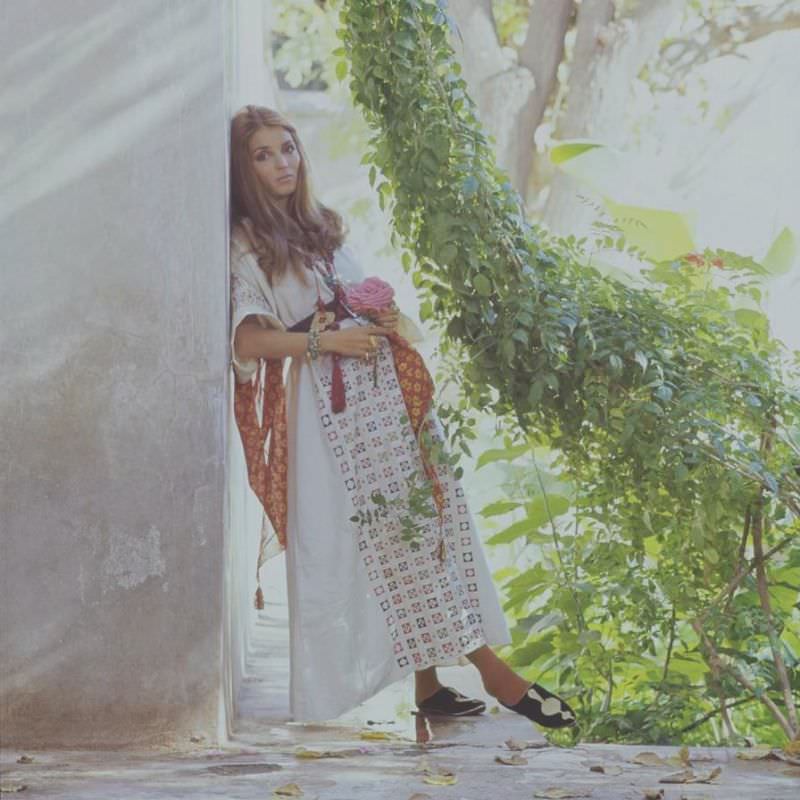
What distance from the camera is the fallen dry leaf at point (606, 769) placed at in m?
3.10

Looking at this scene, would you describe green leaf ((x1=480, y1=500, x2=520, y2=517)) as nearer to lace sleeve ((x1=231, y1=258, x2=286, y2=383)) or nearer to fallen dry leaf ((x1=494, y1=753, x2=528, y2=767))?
lace sleeve ((x1=231, y1=258, x2=286, y2=383))

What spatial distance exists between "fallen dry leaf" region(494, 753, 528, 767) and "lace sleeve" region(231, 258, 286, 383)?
1.14 metres

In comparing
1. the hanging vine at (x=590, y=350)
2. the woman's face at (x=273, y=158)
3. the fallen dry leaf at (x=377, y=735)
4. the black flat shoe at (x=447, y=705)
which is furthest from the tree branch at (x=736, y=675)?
the woman's face at (x=273, y=158)

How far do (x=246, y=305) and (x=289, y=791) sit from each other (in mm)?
1268

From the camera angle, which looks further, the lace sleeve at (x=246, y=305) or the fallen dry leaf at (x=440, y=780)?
the lace sleeve at (x=246, y=305)

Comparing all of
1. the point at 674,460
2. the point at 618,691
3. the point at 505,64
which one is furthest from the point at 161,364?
the point at 505,64

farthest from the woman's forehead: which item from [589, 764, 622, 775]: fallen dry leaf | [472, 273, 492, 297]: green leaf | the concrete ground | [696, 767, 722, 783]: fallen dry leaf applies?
[696, 767, 722, 783]: fallen dry leaf

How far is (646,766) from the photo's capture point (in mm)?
3205

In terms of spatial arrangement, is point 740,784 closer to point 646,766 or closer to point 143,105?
point 646,766

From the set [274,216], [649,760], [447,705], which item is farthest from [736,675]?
[274,216]

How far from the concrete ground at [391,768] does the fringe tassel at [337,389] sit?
0.83m

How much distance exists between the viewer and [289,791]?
2814 millimetres

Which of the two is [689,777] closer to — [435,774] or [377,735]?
[435,774]

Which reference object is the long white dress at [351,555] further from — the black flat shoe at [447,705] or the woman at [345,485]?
the black flat shoe at [447,705]
